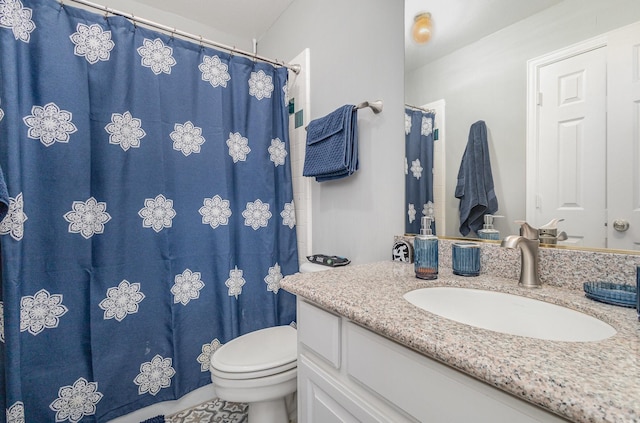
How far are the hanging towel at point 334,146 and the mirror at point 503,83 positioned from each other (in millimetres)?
310

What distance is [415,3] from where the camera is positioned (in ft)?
3.79

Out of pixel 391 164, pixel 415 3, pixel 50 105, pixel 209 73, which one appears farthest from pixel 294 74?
pixel 50 105

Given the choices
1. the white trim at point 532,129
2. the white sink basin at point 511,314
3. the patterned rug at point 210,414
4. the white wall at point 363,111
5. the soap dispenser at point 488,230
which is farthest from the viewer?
the patterned rug at point 210,414

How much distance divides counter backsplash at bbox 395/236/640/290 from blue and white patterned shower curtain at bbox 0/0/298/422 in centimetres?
111

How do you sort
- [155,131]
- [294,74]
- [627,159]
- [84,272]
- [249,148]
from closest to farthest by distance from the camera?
[627,159]
[84,272]
[155,131]
[249,148]
[294,74]

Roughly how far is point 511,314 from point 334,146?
937mm

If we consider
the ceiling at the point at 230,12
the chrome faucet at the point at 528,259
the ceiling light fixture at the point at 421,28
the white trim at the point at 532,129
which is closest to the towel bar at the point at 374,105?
the ceiling light fixture at the point at 421,28

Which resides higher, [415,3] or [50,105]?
[415,3]

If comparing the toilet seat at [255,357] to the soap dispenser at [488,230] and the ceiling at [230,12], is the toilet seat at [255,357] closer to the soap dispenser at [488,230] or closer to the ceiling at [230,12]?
the soap dispenser at [488,230]

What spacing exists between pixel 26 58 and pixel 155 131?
49 centimetres

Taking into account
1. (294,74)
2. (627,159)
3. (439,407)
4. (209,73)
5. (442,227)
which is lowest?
(439,407)

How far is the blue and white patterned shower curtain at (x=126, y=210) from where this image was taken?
1121 mm

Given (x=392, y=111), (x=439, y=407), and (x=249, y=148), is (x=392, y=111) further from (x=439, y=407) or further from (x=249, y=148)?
(x=439, y=407)

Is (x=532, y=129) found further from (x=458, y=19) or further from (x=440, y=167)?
(x=458, y=19)
